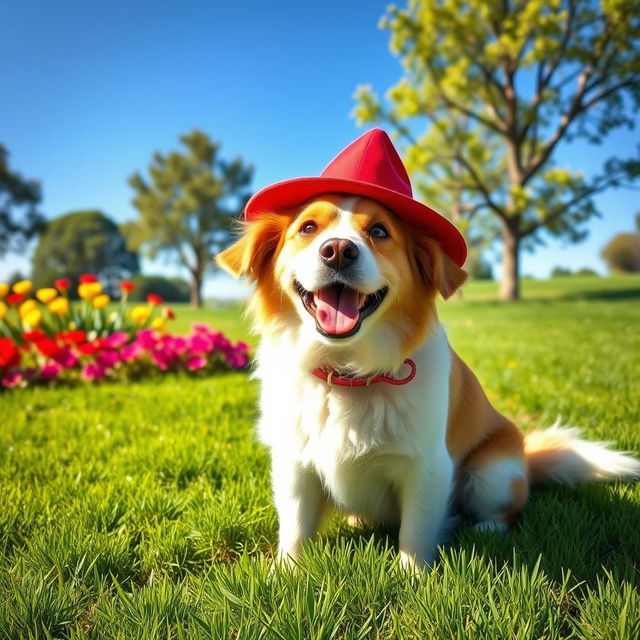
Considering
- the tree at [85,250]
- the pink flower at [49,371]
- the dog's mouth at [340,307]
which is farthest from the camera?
the tree at [85,250]

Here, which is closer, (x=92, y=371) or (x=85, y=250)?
(x=92, y=371)

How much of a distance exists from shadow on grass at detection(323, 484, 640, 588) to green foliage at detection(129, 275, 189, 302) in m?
45.4

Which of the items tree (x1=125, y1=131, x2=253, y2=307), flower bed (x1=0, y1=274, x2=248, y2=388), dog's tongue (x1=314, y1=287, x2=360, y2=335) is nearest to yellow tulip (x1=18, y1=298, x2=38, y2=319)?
flower bed (x1=0, y1=274, x2=248, y2=388)

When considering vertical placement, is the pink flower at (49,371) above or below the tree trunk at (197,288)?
below

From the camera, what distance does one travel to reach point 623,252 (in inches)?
2135

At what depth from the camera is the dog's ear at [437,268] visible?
204 centimetres

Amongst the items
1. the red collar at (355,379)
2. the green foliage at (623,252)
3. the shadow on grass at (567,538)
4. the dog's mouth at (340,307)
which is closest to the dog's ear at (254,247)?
the dog's mouth at (340,307)

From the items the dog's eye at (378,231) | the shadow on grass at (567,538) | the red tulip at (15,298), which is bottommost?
the shadow on grass at (567,538)

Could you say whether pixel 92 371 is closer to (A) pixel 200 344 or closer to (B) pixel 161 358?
(B) pixel 161 358

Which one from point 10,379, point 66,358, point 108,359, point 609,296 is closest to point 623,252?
point 609,296

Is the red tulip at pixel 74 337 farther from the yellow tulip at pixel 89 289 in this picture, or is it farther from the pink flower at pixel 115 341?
the yellow tulip at pixel 89 289

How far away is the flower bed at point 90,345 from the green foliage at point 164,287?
40.1m

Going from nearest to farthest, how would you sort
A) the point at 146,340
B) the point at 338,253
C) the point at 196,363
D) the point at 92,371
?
the point at 338,253, the point at 92,371, the point at 146,340, the point at 196,363

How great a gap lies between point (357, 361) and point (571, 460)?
154 cm
